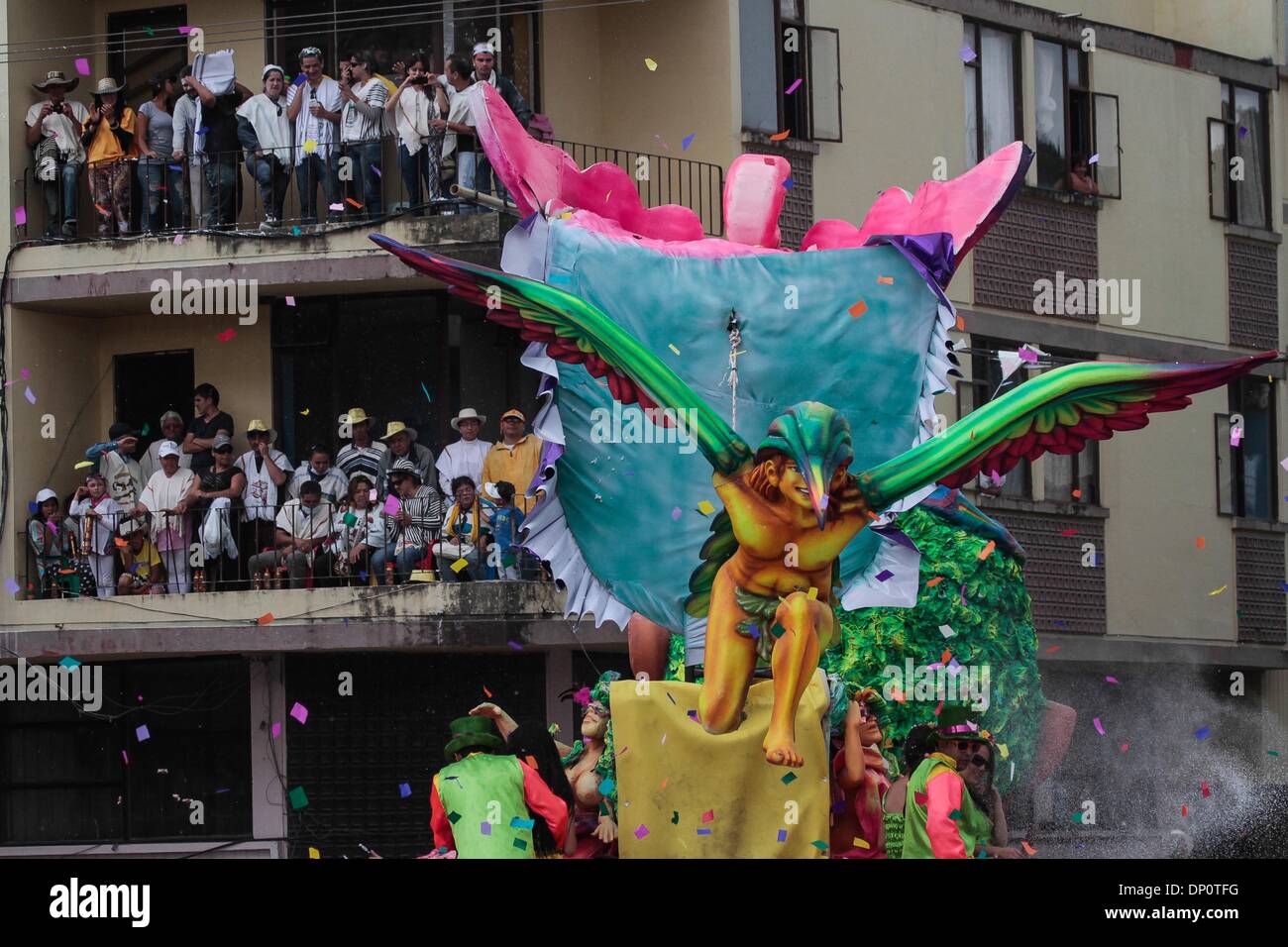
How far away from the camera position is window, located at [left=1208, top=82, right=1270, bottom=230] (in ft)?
79.9

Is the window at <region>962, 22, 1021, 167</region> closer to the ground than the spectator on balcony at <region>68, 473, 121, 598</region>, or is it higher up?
higher up

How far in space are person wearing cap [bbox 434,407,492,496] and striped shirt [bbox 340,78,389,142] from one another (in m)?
2.34

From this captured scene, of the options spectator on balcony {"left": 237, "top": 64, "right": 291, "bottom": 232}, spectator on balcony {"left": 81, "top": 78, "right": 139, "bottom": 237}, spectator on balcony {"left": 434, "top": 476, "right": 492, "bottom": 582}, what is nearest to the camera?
spectator on balcony {"left": 434, "top": 476, "right": 492, "bottom": 582}

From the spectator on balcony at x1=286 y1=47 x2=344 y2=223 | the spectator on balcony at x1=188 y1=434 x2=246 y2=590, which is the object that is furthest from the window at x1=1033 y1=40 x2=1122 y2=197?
the spectator on balcony at x1=188 y1=434 x2=246 y2=590

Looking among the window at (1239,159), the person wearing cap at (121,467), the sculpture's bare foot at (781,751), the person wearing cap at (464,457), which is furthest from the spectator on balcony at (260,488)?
the window at (1239,159)

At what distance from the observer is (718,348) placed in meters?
13.4

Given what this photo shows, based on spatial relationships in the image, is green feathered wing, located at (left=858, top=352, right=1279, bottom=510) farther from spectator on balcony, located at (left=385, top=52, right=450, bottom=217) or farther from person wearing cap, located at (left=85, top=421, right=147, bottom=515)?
person wearing cap, located at (left=85, top=421, right=147, bottom=515)

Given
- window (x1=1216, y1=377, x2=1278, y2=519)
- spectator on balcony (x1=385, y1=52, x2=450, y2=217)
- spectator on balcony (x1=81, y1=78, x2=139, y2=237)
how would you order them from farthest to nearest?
window (x1=1216, y1=377, x2=1278, y2=519) < spectator on balcony (x1=81, y1=78, x2=139, y2=237) < spectator on balcony (x1=385, y1=52, x2=450, y2=217)

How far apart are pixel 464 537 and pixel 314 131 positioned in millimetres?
3371

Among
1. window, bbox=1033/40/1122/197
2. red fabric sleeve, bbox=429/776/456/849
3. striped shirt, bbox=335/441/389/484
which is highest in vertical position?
window, bbox=1033/40/1122/197

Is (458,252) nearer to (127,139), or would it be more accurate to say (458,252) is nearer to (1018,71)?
(127,139)

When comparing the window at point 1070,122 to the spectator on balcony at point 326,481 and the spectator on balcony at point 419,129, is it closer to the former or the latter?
the spectator on balcony at point 419,129

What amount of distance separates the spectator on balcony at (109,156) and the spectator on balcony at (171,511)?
6.43 feet
